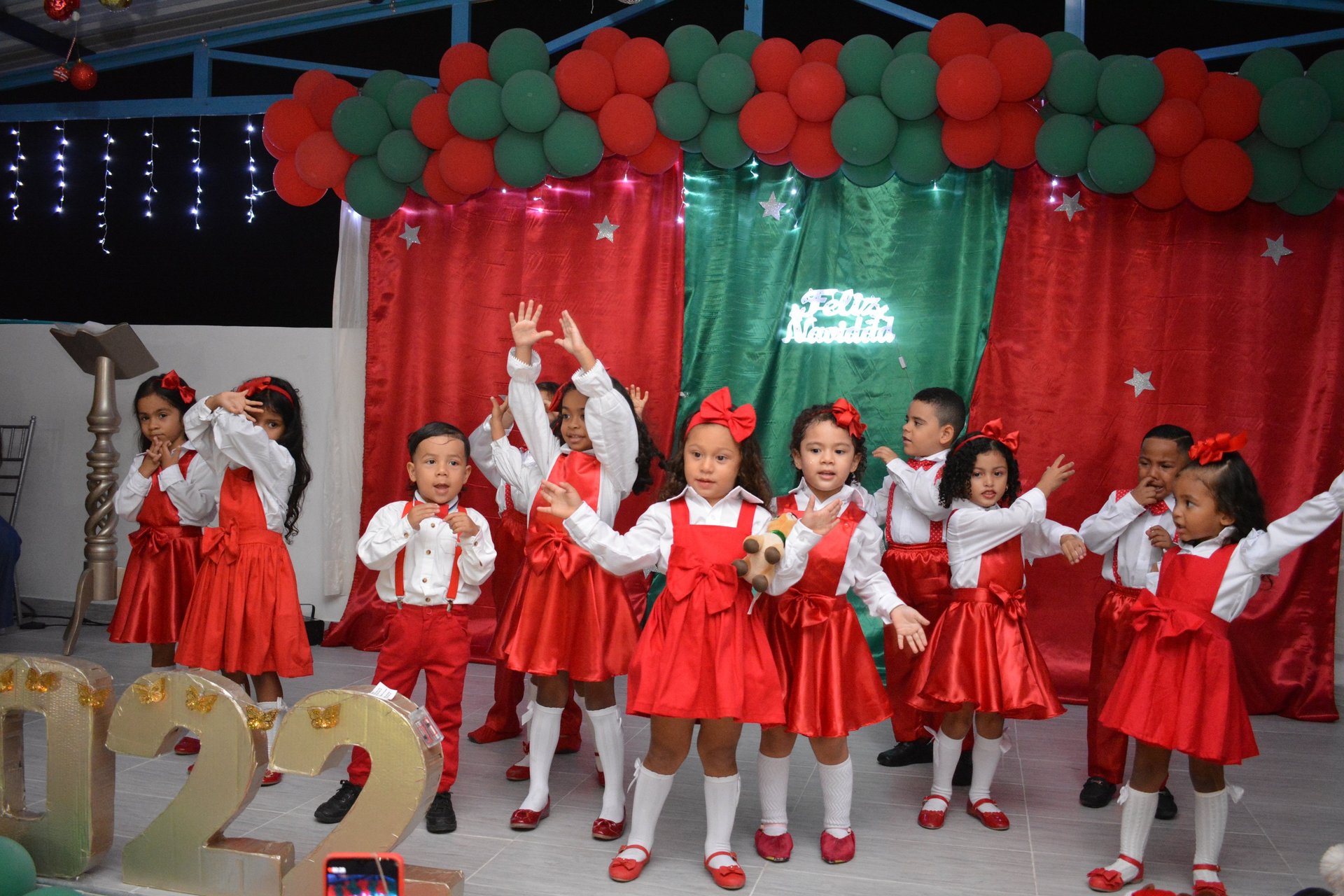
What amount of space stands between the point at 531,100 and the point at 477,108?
239mm

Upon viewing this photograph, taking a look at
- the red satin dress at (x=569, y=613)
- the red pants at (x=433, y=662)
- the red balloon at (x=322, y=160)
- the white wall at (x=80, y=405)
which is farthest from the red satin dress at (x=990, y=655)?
the white wall at (x=80, y=405)

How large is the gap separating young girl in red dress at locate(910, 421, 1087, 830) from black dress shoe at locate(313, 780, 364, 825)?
165 centimetres

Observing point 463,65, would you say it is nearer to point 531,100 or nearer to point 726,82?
point 531,100

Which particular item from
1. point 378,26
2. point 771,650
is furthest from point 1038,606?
point 378,26

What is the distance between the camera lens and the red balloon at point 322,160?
4766mm

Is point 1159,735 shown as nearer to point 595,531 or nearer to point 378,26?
point 595,531

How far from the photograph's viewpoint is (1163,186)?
13.8 feet

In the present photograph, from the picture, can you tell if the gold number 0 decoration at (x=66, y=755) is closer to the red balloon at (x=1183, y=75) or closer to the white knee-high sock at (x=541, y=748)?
the white knee-high sock at (x=541, y=748)

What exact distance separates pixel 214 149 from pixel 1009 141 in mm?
4392

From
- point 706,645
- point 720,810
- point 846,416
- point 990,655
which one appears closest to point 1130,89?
point 846,416

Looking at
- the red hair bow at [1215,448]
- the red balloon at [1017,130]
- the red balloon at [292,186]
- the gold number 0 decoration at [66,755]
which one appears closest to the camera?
the gold number 0 decoration at [66,755]

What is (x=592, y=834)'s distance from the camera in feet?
10.0

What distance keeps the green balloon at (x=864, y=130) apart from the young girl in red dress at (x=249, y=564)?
89.3 inches

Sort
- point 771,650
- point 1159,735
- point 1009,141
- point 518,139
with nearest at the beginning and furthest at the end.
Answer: point 1159,735 → point 771,650 → point 1009,141 → point 518,139
